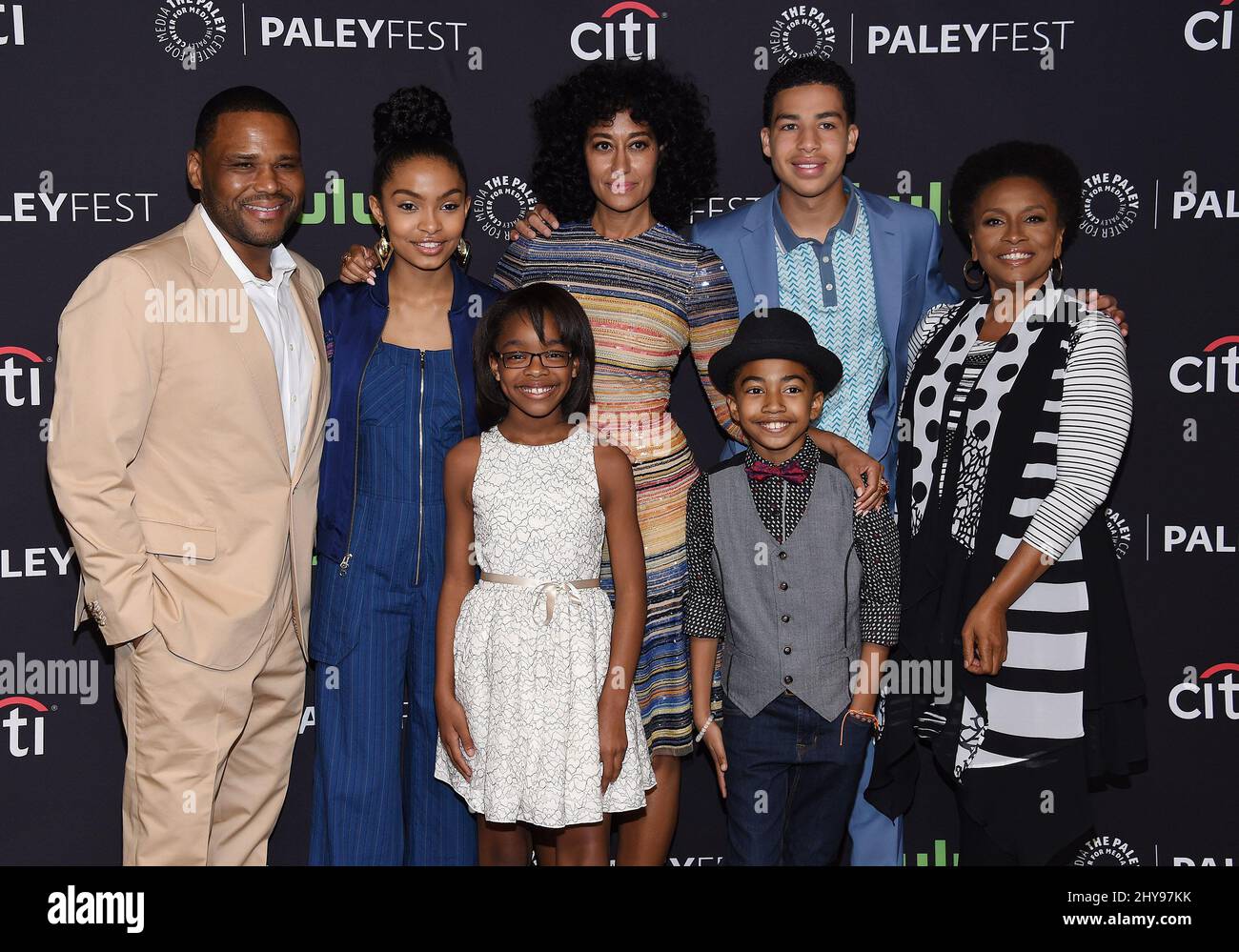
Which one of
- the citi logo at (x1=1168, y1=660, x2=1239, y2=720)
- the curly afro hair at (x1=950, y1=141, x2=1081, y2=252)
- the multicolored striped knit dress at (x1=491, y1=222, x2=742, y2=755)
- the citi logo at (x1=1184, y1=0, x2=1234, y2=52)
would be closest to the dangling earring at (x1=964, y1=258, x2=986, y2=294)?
the curly afro hair at (x1=950, y1=141, x2=1081, y2=252)

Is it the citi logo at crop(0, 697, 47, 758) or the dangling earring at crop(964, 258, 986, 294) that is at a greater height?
the dangling earring at crop(964, 258, 986, 294)

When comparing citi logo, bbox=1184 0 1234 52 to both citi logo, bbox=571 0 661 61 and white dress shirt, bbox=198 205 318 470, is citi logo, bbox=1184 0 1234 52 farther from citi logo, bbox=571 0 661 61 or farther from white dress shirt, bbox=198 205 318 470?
white dress shirt, bbox=198 205 318 470

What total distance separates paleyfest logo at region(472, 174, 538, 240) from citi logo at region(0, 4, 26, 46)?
5.01ft

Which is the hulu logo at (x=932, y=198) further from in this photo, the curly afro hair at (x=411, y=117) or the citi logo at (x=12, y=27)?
the citi logo at (x=12, y=27)

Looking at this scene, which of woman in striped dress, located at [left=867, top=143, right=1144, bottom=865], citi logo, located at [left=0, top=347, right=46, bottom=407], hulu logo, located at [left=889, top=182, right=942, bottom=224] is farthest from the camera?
hulu logo, located at [left=889, top=182, right=942, bottom=224]

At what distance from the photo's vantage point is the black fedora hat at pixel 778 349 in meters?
2.81

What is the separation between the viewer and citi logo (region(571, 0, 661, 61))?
357cm

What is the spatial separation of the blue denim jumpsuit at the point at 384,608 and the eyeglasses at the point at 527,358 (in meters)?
0.28

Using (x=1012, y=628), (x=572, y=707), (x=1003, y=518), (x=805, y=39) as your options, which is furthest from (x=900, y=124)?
(x=572, y=707)

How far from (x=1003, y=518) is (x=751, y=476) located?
678mm

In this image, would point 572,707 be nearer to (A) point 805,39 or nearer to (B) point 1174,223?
(A) point 805,39

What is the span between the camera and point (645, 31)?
359cm

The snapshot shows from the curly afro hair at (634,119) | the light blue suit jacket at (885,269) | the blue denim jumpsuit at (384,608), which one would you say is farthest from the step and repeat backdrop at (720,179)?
the blue denim jumpsuit at (384,608)

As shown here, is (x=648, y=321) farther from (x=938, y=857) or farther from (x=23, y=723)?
(x=23, y=723)
